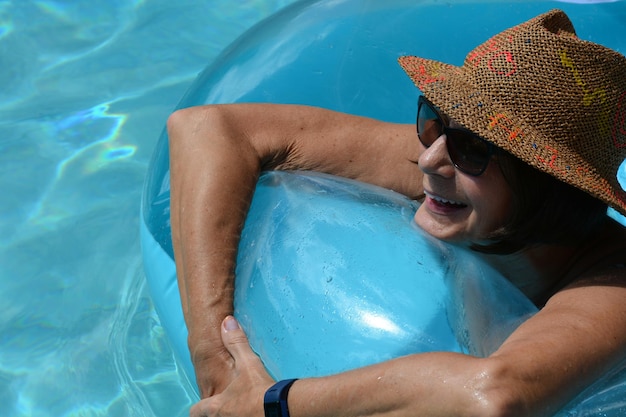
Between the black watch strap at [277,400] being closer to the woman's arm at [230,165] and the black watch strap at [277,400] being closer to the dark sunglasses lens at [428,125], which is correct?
the woman's arm at [230,165]

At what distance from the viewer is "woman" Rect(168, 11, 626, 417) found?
1428 mm

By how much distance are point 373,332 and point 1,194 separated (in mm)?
2069

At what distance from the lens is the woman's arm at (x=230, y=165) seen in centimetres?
196

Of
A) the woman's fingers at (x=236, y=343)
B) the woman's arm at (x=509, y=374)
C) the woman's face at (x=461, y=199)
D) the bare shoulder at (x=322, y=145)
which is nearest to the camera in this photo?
the woman's arm at (x=509, y=374)

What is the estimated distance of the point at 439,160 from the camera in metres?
1.71

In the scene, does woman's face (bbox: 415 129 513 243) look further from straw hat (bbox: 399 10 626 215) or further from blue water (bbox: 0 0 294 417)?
blue water (bbox: 0 0 294 417)

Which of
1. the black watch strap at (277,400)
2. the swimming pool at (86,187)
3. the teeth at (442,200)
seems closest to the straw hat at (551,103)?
the teeth at (442,200)

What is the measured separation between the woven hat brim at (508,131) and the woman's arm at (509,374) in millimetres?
195

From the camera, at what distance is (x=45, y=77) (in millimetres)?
3832

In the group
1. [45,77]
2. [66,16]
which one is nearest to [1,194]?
[45,77]

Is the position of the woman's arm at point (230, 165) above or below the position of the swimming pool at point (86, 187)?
above

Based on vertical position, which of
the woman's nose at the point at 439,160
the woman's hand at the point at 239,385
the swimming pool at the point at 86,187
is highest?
the woman's nose at the point at 439,160

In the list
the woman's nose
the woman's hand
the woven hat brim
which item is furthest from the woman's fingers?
the woven hat brim

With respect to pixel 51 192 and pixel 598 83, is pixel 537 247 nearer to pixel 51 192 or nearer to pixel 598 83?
pixel 598 83
